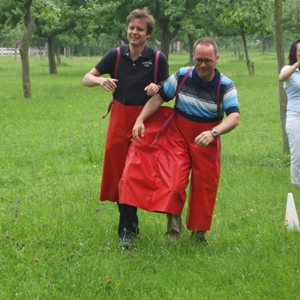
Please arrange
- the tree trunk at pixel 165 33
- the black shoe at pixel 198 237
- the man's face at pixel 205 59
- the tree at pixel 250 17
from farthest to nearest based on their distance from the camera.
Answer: the tree trunk at pixel 165 33
the tree at pixel 250 17
the black shoe at pixel 198 237
the man's face at pixel 205 59

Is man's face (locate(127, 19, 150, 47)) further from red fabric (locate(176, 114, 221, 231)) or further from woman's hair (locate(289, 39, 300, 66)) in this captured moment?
woman's hair (locate(289, 39, 300, 66))

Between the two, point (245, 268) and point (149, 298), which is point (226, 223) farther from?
point (149, 298)

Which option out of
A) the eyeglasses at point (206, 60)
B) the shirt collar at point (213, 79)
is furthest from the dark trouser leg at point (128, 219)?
the eyeglasses at point (206, 60)

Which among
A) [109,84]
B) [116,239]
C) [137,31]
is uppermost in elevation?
[137,31]

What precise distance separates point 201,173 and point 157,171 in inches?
14.4

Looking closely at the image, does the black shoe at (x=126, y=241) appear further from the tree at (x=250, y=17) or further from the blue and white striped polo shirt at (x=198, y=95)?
the tree at (x=250, y=17)

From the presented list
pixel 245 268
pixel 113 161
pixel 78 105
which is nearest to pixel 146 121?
pixel 113 161

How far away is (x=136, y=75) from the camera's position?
5480 millimetres

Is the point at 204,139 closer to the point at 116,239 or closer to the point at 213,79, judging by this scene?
the point at 213,79

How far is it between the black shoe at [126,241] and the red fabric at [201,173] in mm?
560

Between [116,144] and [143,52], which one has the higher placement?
[143,52]

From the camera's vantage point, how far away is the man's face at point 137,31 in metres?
5.38

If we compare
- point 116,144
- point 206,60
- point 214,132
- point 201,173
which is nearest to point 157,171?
point 201,173

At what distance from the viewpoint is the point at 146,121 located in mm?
5445
